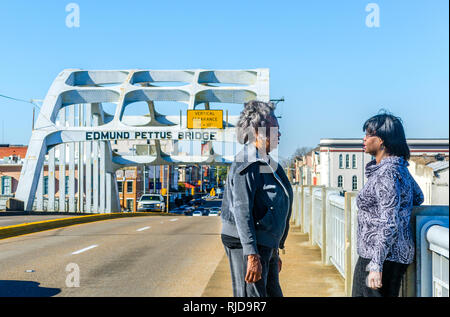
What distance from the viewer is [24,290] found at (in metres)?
6.73

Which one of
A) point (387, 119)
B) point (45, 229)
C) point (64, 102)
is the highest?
point (64, 102)

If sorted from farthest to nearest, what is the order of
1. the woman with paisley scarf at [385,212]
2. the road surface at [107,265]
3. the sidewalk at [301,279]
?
the road surface at [107,265]
the sidewalk at [301,279]
the woman with paisley scarf at [385,212]

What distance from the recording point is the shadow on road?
6.52 m

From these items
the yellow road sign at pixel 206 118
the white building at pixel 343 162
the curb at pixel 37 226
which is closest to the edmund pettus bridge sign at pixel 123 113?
the yellow road sign at pixel 206 118

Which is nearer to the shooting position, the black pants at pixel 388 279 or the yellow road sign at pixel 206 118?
the black pants at pixel 388 279

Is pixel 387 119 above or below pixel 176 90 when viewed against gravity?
below

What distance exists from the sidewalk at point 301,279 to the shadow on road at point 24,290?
1.88 metres

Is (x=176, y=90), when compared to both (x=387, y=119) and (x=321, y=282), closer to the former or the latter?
(x=321, y=282)

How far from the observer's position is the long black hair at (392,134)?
3637 millimetres

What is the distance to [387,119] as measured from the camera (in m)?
3.68

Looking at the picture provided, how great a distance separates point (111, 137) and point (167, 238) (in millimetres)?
28900

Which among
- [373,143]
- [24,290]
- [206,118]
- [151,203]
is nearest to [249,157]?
[373,143]

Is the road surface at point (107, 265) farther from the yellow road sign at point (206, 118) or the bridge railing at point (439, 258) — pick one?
the yellow road sign at point (206, 118)
